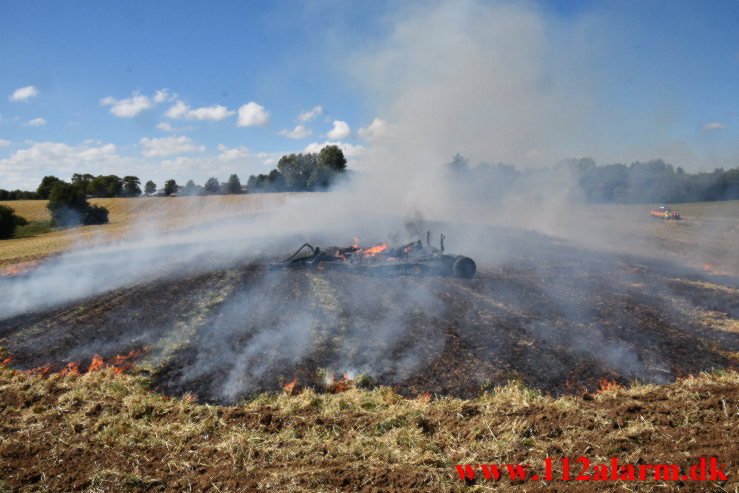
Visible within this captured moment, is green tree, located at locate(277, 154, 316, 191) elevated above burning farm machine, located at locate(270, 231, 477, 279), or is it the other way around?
green tree, located at locate(277, 154, 316, 191)

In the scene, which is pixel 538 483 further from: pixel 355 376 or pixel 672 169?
pixel 672 169

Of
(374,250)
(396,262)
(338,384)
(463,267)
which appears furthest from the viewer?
(374,250)

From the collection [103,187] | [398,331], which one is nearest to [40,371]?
[398,331]

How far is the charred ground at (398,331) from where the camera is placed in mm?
8625

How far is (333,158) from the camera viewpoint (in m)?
62.5

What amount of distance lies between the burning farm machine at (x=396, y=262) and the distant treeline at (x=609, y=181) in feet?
73.0

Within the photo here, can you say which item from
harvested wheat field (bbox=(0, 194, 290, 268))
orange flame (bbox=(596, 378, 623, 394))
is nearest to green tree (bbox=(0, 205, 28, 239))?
harvested wheat field (bbox=(0, 194, 290, 268))

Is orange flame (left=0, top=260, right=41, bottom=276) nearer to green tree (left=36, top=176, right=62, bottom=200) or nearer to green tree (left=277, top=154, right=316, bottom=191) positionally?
green tree (left=277, top=154, right=316, bottom=191)

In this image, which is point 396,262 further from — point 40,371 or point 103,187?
point 103,187

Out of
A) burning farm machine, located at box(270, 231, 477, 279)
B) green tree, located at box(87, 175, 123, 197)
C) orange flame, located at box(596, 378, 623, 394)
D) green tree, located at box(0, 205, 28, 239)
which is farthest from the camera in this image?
green tree, located at box(87, 175, 123, 197)

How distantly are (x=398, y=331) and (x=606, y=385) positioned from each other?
5106 mm

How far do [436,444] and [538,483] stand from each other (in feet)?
4.90

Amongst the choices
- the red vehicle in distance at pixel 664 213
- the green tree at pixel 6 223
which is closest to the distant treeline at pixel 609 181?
Answer: the red vehicle in distance at pixel 664 213

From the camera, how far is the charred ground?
28.3ft
